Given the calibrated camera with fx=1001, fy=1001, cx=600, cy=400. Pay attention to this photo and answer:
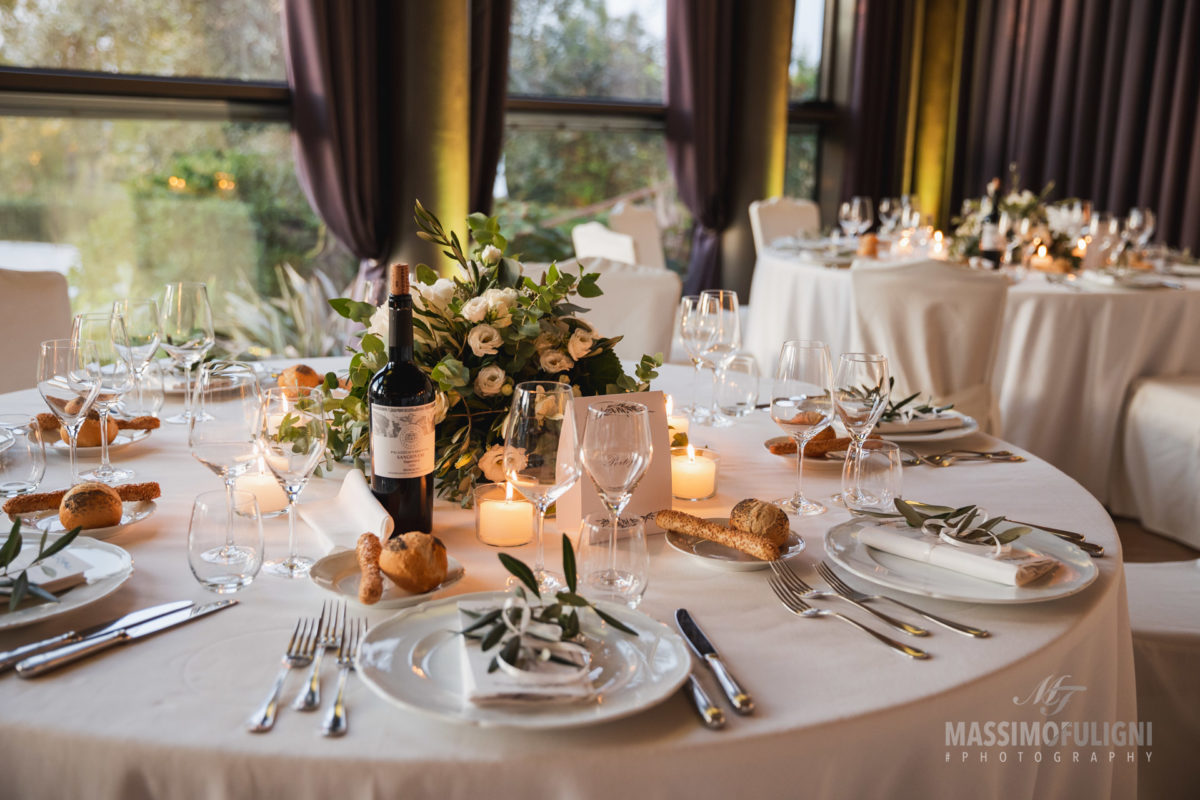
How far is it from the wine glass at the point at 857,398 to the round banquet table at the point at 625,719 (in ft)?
0.71

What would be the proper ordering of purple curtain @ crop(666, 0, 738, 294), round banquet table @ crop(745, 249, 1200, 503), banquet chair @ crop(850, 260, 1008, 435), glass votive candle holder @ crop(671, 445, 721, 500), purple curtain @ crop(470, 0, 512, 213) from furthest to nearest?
1. purple curtain @ crop(666, 0, 738, 294)
2. purple curtain @ crop(470, 0, 512, 213)
3. round banquet table @ crop(745, 249, 1200, 503)
4. banquet chair @ crop(850, 260, 1008, 435)
5. glass votive candle holder @ crop(671, 445, 721, 500)

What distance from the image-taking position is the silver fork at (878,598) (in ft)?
3.58

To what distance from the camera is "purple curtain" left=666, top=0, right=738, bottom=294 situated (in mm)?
6125

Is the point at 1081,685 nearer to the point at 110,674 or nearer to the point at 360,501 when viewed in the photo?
the point at 360,501

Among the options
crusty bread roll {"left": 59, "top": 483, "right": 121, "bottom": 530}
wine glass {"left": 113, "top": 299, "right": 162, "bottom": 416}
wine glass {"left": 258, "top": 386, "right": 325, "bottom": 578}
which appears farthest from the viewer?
wine glass {"left": 113, "top": 299, "right": 162, "bottom": 416}

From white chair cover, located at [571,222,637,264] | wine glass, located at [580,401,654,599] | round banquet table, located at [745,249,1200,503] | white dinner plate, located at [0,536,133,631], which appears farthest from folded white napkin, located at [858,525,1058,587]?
white chair cover, located at [571,222,637,264]

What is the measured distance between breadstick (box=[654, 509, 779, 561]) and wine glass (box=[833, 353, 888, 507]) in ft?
0.93

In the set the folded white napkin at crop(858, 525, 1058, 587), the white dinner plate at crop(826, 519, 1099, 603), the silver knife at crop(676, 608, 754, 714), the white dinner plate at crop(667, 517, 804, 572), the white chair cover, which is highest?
the white chair cover

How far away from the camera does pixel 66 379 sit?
57.4 inches

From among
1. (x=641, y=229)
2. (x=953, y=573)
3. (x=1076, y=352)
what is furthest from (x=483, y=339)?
(x=641, y=229)

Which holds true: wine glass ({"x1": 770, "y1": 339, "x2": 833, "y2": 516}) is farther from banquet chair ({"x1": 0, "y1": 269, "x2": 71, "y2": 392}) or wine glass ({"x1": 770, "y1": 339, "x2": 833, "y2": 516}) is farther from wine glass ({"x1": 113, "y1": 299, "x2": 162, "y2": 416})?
banquet chair ({"x1": 0, "y1": 269, "x2": 71, "y2": 392})

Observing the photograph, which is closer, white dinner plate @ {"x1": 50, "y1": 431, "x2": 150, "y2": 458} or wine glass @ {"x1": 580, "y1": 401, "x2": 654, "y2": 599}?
wine glass @ {"x1": 580, "y1": 401, "x2": 654, "y2": 599}

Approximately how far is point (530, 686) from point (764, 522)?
483mm

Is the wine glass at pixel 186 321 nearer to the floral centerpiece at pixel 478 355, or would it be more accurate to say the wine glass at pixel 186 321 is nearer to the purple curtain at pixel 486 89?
the floral centerpiece at pixel 478 355
